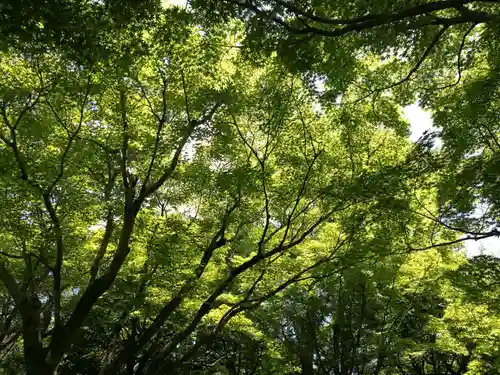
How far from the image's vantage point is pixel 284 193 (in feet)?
29.6

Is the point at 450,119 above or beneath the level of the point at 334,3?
above

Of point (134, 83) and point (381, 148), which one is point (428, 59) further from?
point (134, 83)

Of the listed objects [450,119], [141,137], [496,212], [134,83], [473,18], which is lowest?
[473,18]

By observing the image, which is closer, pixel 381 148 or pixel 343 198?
pixel 343 198

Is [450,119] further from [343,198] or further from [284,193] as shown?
[284,193]

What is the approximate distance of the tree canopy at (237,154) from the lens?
4531 millimetres

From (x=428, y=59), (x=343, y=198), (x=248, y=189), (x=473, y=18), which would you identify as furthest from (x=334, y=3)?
(x=248, y=189)

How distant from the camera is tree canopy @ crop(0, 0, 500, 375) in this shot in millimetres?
4531

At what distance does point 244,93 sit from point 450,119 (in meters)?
4.00

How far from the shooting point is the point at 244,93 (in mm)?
8242

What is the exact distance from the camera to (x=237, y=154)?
910cm

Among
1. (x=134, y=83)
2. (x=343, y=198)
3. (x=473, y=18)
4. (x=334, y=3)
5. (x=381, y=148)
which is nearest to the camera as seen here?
(x=473, y=18)

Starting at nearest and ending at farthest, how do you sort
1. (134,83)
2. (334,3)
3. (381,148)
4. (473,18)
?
(473,18) < (334,3) < (134,83) < (381,148)

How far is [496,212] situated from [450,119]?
1833mm
